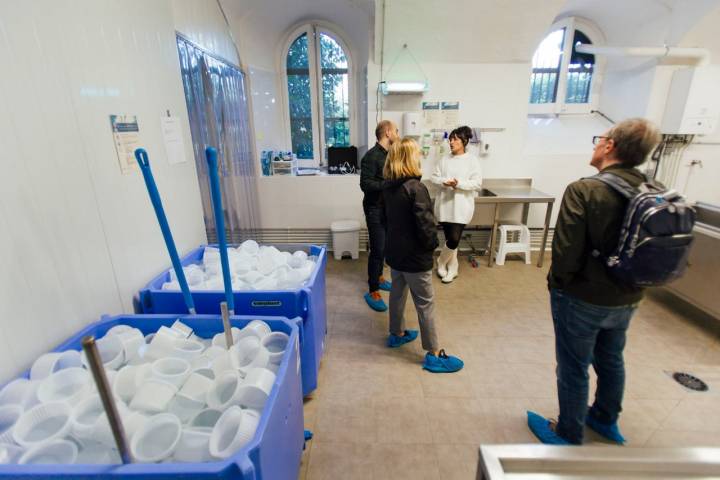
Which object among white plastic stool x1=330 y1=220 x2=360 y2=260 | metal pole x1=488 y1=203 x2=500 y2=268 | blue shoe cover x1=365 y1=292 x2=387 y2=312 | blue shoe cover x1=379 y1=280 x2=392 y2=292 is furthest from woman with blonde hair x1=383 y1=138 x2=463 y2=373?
metal pole x1=488 y1=203 x2=500 y2=268

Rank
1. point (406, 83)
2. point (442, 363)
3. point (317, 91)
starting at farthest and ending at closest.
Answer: point (317, 91)
point (406, 83)
point (442, 363)

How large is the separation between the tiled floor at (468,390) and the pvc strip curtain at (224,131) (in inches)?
52.1

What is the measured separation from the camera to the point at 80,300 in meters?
1.42

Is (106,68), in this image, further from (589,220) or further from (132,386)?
(589,220)

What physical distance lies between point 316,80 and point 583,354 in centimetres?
432

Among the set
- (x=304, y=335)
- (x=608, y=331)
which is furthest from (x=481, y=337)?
(x=304, y=335)

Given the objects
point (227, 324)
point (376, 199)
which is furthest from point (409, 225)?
point (227, 324)

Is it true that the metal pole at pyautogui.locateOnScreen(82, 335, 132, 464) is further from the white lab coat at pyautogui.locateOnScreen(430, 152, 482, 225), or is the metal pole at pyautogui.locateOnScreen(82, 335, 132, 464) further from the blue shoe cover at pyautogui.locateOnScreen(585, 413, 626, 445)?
the white lab coat at pyautogui.locateOnScreen(430, 152, 482, 225)

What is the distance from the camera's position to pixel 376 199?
9.63ft

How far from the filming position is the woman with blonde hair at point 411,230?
1937 mm

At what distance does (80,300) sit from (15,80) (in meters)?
0.80

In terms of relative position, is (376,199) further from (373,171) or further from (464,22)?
(464,22)

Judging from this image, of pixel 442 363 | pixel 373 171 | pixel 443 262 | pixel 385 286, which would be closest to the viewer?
pixel 442 363

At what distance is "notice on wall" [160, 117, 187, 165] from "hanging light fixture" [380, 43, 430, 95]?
2.25m
